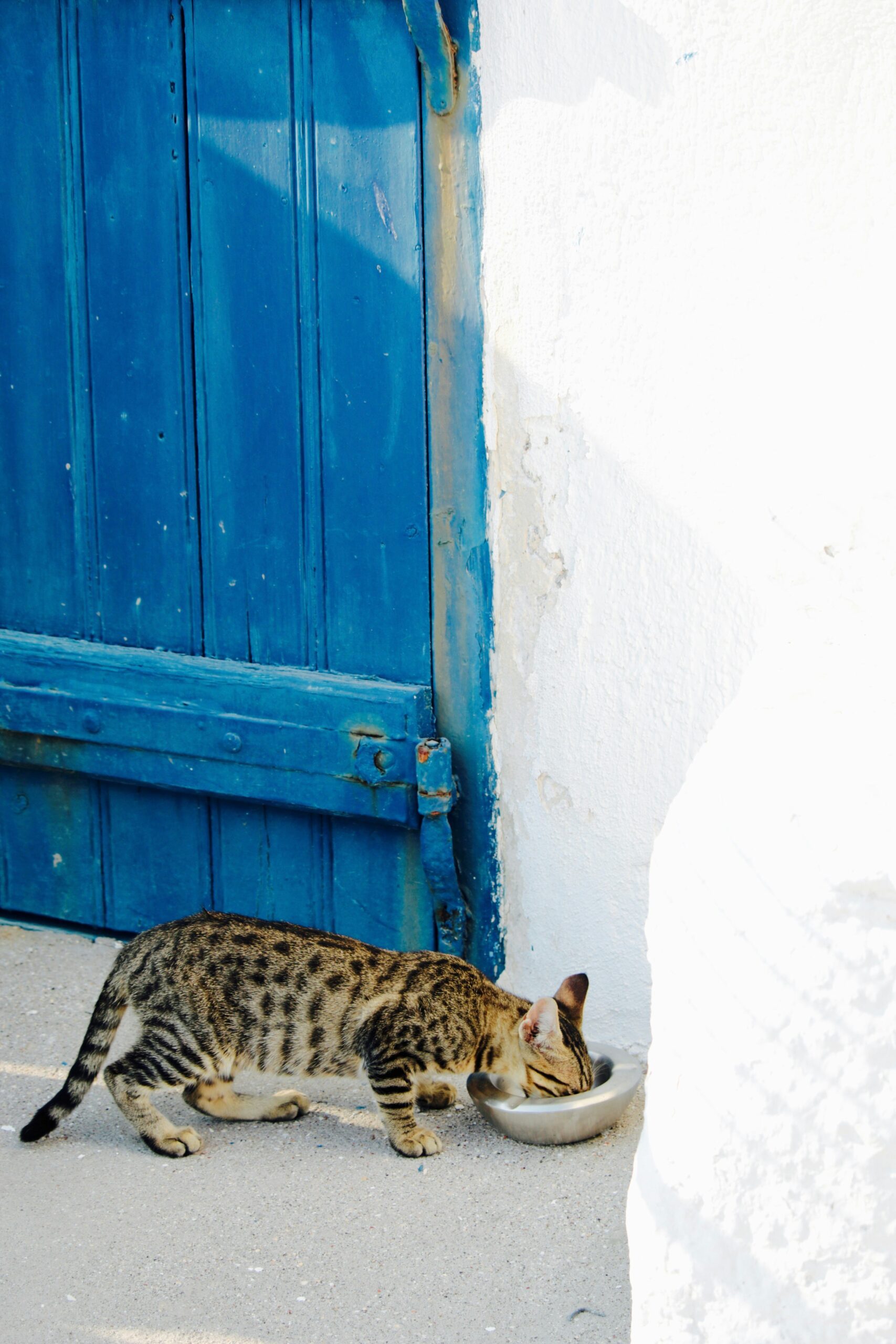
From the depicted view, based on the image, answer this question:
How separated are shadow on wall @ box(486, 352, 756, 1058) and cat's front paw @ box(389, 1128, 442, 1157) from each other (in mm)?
511

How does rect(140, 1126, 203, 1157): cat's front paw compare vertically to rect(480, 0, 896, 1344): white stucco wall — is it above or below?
below

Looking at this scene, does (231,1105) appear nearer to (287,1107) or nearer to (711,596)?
(287,1107)

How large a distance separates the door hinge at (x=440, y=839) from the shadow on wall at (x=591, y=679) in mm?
127

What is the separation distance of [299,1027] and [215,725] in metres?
0.89

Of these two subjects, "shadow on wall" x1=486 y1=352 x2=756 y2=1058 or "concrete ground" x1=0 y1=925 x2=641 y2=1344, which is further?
"shadow on wall" x1=486 y1=352 x2=756 y2=1058

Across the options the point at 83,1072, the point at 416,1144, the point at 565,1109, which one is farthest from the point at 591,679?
the point at 83,1072

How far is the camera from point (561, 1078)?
302 cm

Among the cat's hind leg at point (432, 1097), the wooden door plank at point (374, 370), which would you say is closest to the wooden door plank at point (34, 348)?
the wooden door plank at point (374, 370)

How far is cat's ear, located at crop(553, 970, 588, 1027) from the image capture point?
304 cm

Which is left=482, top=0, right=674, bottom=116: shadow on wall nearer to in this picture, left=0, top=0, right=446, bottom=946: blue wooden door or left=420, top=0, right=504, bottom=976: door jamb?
left=420, top=0, right=504, bottom=976: door jamb

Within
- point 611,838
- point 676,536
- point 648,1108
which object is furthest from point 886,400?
point 648,1108

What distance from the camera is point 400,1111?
304 cm

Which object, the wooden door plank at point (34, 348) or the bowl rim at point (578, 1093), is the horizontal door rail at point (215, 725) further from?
the bowl rim at point (578, 1093)

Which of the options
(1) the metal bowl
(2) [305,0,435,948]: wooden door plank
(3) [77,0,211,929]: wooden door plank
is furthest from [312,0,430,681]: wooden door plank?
(1) the metal bowl
